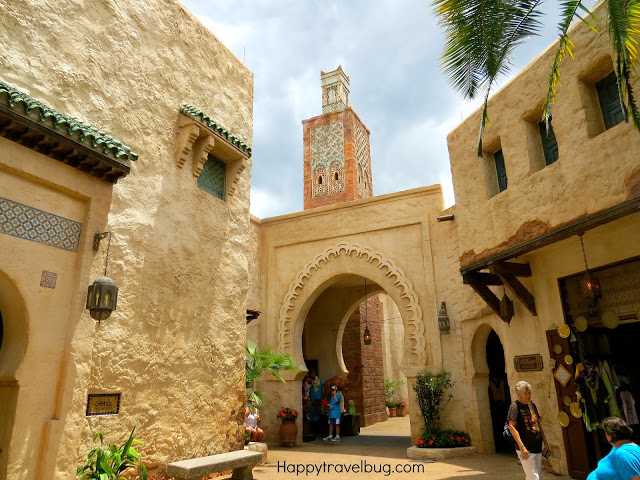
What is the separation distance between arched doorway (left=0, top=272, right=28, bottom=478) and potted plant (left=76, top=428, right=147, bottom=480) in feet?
2.66

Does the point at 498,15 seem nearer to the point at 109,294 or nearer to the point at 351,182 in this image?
the point at 109,294

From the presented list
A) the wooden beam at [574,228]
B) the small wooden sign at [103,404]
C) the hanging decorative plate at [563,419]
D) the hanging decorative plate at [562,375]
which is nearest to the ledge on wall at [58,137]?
the small wooden sign at [103,404]

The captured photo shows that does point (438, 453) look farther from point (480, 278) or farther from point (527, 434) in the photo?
point (527, 434)

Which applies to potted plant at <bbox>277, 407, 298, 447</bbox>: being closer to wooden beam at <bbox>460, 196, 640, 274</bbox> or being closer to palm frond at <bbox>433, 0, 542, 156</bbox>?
wooden beam at <bbox>460, 196, 640, 274</bbox>

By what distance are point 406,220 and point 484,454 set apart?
5131 mm

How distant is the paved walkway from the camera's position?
7.22 m

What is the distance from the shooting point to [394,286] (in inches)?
429

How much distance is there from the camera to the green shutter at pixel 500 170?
8.33m

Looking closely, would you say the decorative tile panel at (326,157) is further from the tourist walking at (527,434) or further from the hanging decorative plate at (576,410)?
the tourist walking at (527,434)

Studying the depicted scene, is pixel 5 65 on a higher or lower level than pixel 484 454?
higher

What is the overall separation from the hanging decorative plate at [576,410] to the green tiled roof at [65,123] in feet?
21.8

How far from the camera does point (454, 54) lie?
5.39 meters

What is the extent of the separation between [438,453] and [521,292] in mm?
3470

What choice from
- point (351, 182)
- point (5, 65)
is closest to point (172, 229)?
point (5, 65)
